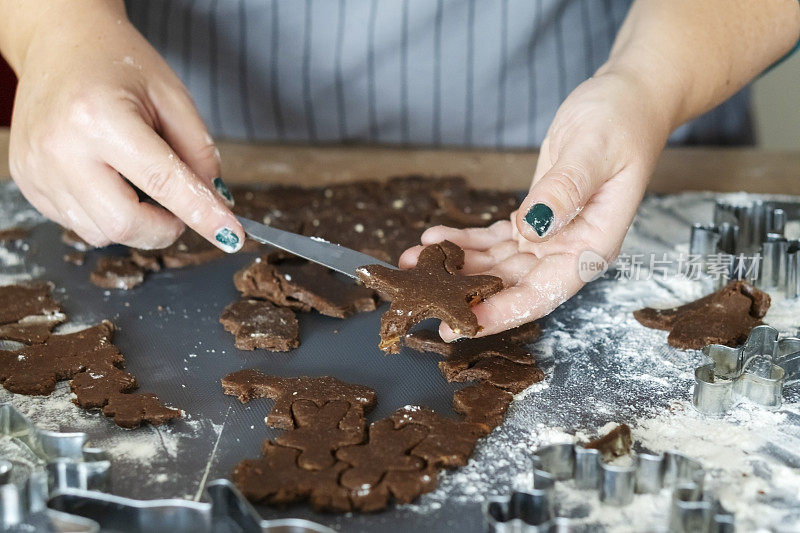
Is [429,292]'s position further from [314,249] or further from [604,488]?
[604,488]

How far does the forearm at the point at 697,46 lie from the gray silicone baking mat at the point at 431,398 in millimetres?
461

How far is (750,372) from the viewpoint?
64.6 inches

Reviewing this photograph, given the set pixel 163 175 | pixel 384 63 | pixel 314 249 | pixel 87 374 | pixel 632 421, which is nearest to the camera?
pixel 632 421

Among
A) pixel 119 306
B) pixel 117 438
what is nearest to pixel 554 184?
pixel 117 438

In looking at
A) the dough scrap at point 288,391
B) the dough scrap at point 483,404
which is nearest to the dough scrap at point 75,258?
the dough scrap at point 288,391

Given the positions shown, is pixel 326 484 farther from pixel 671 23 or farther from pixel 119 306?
pixel 671 23

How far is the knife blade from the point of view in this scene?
A: 73.4 inches

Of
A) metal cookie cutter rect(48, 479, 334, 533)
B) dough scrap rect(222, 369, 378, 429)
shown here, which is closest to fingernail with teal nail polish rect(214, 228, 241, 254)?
dough scrap rect(222, 369, 378, 429)

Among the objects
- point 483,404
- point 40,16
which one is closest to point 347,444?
point 483,404

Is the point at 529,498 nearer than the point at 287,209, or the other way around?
the point at 529,498

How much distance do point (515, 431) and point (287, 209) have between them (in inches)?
47.3

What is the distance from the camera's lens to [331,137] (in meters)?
2.92

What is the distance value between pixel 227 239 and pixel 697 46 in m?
1.33

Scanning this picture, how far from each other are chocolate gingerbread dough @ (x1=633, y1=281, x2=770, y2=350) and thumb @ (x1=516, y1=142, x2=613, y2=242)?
0.36 metres
